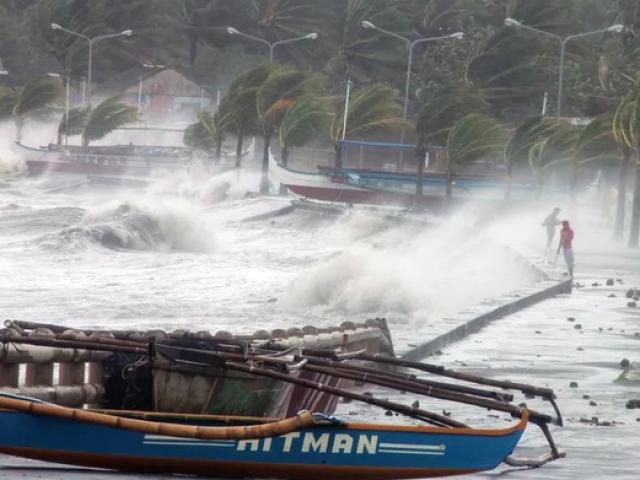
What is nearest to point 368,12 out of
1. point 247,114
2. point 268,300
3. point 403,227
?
point 247,114

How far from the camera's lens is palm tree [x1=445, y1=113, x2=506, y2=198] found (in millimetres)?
67688

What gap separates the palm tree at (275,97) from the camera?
277ft

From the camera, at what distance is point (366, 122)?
81438 mm

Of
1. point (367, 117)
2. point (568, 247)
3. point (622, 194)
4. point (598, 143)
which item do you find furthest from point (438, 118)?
point (568, 247)

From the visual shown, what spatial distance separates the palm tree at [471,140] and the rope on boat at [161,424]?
187 feet

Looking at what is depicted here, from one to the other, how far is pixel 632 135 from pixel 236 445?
127 ft

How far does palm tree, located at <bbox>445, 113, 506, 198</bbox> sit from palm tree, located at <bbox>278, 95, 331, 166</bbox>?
1268cm

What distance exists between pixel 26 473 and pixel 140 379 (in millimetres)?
1158

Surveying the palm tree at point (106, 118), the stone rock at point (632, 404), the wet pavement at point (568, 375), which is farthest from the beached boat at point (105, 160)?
the stone rock at point (632, 404)

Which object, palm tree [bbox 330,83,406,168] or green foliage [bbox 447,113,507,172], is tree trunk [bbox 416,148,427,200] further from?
palm tree [bbox 330,83,406,168]

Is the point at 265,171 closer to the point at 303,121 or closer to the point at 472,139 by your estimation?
the point at 303,121

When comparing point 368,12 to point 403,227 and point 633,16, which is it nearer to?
point 633,16

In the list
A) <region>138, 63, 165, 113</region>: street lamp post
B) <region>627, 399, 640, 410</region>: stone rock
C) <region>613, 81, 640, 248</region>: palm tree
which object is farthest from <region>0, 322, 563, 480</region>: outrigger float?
<region>138, 63, 165, 113</region>: street lamp post

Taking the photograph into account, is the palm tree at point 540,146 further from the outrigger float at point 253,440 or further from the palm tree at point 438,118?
the outrigger float at point 253,440
